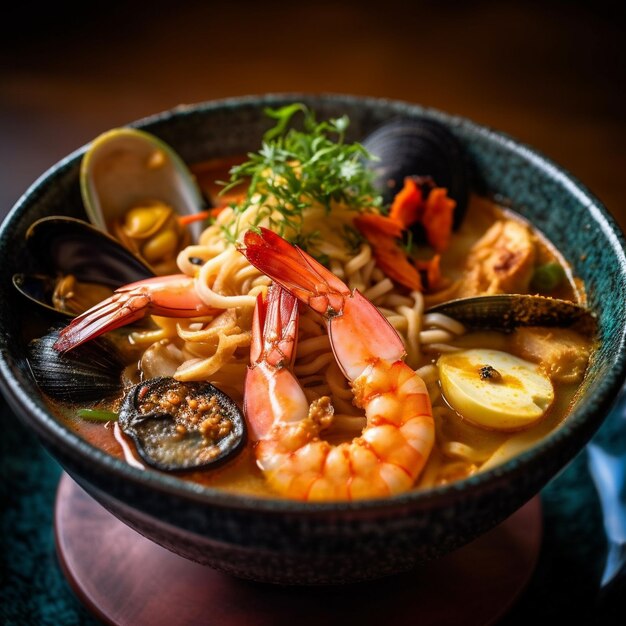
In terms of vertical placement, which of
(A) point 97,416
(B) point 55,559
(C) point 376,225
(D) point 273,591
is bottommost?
(B) point 55,559

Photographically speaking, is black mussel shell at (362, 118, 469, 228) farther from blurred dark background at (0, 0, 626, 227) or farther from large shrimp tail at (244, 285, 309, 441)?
blurred dark background at (0, 0, 626, 227)

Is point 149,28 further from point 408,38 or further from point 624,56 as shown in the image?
point 624,56

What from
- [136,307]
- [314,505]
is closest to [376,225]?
[136,307]

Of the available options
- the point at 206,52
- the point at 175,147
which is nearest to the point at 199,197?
the point at 175,147

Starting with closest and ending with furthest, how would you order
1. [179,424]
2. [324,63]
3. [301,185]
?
[179,424] < [301,185] < [324,63]

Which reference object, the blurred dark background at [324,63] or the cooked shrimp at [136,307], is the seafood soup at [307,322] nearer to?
the cooked shrimp at [136,307]

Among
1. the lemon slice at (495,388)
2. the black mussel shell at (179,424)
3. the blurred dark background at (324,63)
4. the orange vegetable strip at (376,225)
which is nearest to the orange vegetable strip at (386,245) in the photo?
the orange vegetable strip at (376,225)

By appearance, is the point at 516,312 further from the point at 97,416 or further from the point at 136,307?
the point at 97,416
